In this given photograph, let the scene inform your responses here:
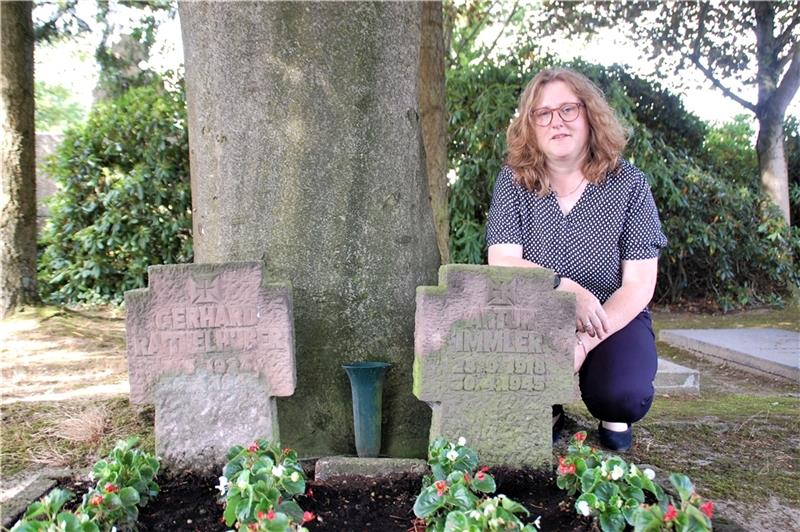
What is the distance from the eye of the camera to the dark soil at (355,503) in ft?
6.65

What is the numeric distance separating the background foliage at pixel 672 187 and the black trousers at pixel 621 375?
4.61m

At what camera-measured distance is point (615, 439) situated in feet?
9.64

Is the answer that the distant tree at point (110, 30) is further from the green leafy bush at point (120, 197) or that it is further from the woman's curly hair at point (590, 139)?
the woman's curly hair at point (590, 139)

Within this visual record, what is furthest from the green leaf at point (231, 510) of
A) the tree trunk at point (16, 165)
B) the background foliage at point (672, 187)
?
the background foliage at point (672, 187)

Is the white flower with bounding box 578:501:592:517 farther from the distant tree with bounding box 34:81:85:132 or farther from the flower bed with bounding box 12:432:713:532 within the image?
the distant tree with bounding box 34:81:85:132

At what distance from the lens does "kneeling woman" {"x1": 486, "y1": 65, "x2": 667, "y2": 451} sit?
2799 mm

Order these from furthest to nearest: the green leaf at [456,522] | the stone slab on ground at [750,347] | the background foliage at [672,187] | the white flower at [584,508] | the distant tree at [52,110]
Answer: the distant tree at [52,110] < the background foliage at [672,187] < the stone slab on ground at [750,347] < the white flower at [584,508] < the green leaf at [456,522]

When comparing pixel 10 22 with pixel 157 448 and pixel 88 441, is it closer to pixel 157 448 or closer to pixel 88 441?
pixel 88 441

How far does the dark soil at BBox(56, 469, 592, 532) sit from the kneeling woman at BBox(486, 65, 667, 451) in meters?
0.67

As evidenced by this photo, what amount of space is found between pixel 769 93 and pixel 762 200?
192 cm

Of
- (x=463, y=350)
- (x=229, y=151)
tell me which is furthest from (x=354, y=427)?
(x=229, y=151)

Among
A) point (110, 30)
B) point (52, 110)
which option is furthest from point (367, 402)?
point (52, 110)

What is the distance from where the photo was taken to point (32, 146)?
21.2 ft

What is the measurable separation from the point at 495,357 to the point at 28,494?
5.17ft
